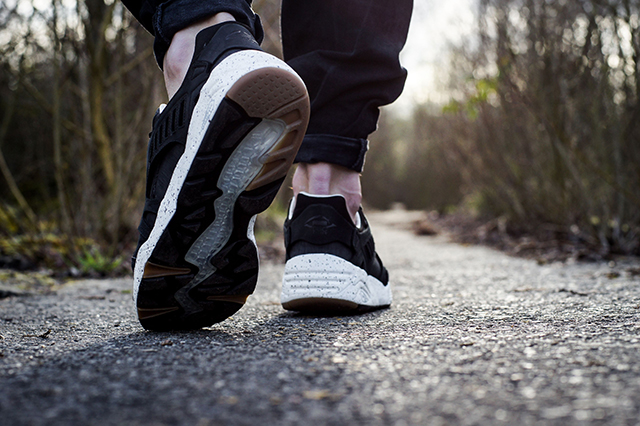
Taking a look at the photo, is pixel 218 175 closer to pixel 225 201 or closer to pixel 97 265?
pixel 225 201

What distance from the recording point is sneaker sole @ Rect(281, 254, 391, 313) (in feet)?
3.95

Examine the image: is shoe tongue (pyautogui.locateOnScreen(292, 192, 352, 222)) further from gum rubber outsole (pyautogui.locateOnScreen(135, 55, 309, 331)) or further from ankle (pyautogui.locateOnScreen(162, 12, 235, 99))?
ankle (pyautogui.locateOnScreen(162, 12, 235, 99))

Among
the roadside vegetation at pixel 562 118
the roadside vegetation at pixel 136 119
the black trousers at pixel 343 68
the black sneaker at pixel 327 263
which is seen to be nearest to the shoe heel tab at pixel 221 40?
the black trousers at pixel 343 68

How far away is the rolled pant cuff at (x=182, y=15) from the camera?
1.01m

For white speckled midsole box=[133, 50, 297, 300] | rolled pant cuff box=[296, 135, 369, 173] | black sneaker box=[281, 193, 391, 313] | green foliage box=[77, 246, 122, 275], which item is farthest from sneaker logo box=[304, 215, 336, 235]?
green foliage box=[77, 246, 122, 275]

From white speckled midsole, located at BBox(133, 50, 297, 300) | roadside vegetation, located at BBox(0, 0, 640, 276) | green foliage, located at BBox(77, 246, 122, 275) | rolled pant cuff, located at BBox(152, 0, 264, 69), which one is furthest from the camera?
roadside vegetation, located at BBox(0, 0, 640, 276)

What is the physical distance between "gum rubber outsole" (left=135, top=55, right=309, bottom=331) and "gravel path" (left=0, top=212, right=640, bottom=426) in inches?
2.9

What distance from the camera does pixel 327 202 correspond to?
1281 millimetres

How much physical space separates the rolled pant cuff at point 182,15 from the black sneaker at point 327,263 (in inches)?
17.9

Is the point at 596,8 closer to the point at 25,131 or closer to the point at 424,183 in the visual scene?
the point at 25,131

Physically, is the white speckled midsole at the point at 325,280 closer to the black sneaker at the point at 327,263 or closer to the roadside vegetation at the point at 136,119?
the black sneaker at the point at 327,263

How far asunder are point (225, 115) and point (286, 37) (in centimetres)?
57

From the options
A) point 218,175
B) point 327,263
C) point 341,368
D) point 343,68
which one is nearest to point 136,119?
point 343,68

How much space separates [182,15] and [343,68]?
17.6 inches
